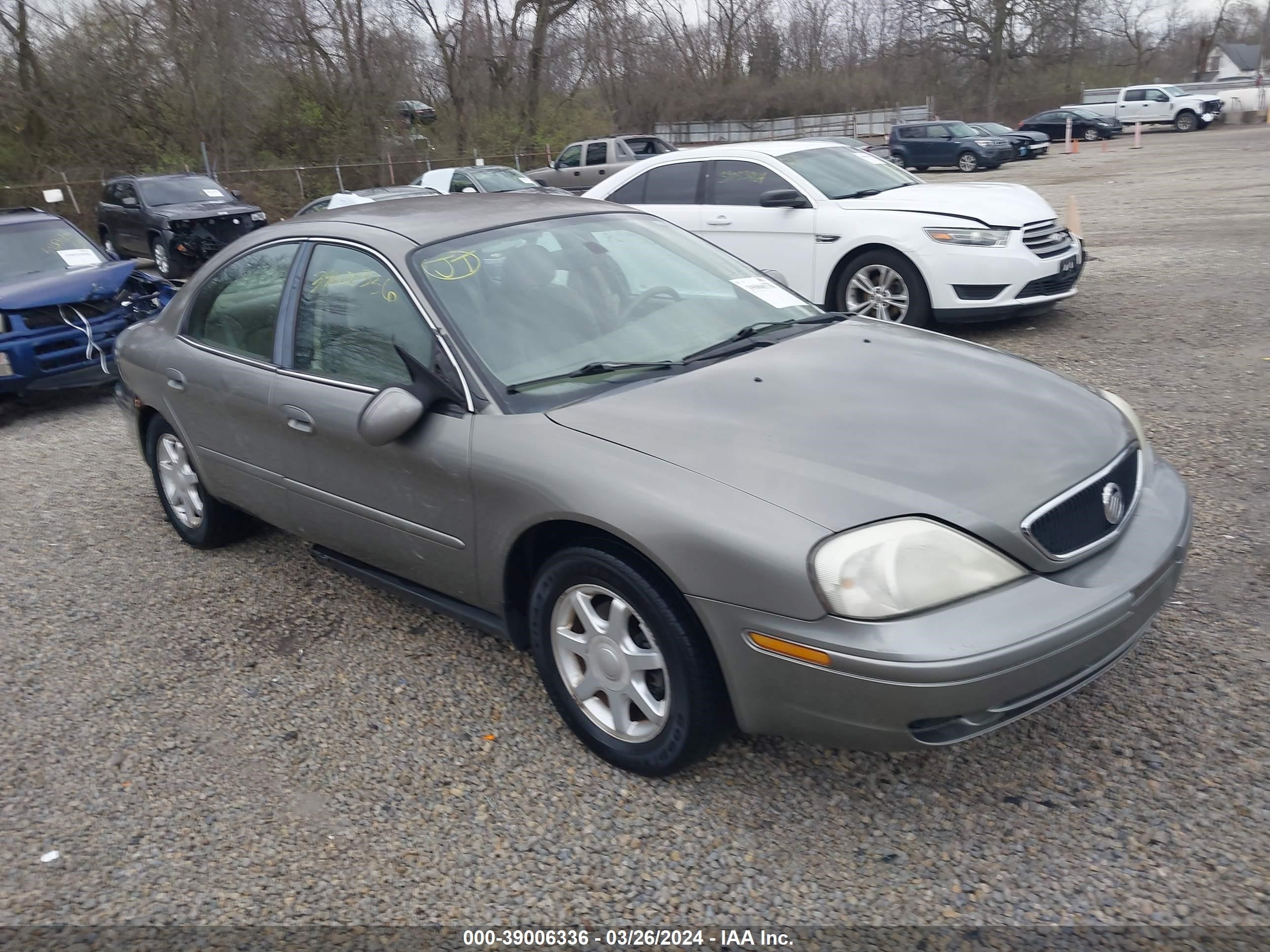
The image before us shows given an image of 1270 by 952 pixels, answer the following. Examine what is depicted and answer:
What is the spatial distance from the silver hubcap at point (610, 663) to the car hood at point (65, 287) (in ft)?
23.6

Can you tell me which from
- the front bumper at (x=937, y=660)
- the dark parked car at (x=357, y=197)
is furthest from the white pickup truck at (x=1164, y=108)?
the front bumper at (x=937, y=660)

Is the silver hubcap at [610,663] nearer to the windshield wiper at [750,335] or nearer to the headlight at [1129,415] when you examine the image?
the windshield wiper at [750,335]

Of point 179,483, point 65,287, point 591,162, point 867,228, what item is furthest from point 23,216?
point 591,162

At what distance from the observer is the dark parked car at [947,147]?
104 feet

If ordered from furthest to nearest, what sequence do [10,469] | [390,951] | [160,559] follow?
1. [10,469]
2. [160,559]
3. [390,951]

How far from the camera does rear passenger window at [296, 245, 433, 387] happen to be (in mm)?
3500

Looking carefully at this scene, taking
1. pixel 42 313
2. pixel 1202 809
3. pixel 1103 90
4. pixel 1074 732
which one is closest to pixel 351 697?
pixel 1074 732

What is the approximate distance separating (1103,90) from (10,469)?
194 ft

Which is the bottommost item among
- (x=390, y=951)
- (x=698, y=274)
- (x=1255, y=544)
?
(x=390, y=951)

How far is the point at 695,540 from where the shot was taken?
2607 millimetres

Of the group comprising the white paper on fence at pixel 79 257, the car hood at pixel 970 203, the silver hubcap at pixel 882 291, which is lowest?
the silver hubcap at pixel 882 291

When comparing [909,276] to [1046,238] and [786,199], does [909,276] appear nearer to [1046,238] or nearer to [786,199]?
[1046,238]

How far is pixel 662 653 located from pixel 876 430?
2.87 feet

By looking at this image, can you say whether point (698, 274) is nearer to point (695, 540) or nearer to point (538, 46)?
point (695, 540)
